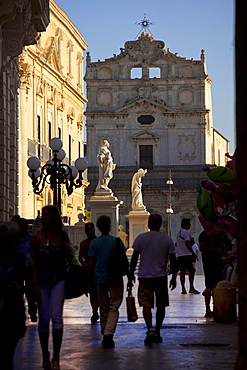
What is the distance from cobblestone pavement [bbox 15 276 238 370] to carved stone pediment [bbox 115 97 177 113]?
64921 mm

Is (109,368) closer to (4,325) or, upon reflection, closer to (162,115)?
(4,325)

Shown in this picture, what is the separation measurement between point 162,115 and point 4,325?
73.9 meters

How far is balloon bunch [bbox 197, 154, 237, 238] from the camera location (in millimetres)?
15594

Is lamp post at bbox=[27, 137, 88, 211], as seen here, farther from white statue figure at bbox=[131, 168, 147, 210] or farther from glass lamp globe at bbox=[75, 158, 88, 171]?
white statue figure at bbox=[131, 168, 147, 210]

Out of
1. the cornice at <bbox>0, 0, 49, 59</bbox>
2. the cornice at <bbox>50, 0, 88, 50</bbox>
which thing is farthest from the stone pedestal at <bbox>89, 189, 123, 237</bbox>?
the cornice at <bbox>0, 0, 49, 59</bbox>

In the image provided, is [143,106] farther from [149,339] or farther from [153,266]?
[149,339]

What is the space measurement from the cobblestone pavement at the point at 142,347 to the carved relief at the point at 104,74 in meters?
66.9

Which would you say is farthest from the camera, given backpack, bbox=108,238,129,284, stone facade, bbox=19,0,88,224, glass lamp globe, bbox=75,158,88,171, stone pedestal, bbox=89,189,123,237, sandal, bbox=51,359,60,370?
stone pedestal, bbox=89,189,123,237

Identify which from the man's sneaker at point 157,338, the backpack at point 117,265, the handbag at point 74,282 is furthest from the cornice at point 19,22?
the handbag at point 74,282

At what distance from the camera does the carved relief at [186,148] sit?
81.0 meters

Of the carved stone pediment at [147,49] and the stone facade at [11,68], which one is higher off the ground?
the carved stone pediment at [147,49]

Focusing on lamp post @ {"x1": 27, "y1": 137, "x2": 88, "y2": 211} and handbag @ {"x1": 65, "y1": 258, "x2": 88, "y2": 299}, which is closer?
handbag @ {"x1": 65, "y1": 258, "x2": 88, "y2": 299}

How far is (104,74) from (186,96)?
7382mm

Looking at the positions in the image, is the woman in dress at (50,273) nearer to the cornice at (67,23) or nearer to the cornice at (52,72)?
the cornice at (52,72)
